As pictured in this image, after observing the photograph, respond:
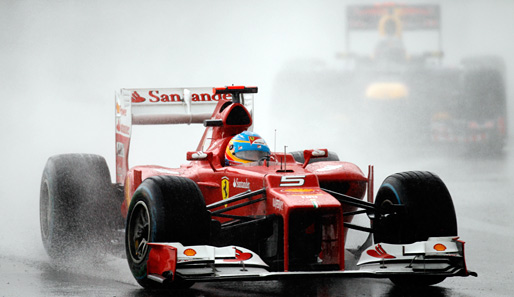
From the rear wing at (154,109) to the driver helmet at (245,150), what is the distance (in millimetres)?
2203

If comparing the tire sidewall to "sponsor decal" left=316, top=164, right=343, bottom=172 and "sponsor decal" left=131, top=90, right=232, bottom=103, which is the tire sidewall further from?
"sponsor decal" left=131, top=90, right=232, bottom=103

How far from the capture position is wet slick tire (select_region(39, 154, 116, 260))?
11.1 m

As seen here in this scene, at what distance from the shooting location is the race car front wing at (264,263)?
745 centimetres

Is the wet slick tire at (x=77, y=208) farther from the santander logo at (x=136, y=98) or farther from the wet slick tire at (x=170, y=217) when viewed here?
the wet slick tire at (x=170, y=217)

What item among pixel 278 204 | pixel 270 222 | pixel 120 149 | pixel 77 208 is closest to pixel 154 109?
pixel 120 149

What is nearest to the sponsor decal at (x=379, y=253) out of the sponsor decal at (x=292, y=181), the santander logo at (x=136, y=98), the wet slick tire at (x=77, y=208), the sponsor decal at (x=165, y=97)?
the sponsor decal at (x=292, y=181)

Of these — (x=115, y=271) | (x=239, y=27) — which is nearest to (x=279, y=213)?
(x=115, y=271)

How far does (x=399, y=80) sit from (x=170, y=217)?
21.0 m

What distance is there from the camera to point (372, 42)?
25656mm

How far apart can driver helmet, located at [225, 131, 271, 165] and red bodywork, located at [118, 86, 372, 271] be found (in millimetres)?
162

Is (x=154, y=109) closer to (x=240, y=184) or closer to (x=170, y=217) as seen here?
(x=240, y=184)

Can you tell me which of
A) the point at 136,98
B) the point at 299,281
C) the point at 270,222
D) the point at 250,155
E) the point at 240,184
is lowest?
the point at 299,281

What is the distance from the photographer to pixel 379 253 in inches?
324

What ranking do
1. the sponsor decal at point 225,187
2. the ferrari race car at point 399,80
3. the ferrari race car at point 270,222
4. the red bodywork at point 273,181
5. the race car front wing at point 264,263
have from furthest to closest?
the ferrari race car at point 399,80 → the sponsor decal at point 225,187 → the red bodywork at point 273,181 → the ferrari race car at point 270,222 → the race car front wing at point 264,263
